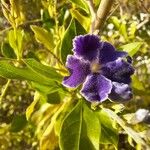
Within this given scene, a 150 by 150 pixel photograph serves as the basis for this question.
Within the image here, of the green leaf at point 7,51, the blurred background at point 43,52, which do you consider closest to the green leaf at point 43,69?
the green leaf at point 7,51

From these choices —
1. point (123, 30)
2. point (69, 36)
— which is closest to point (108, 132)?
point (69, 36)

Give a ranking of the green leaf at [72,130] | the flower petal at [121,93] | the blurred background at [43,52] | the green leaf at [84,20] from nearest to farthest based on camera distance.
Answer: the flower petal at [121,93], the green leaf at [72,130], the green leaf at [84,20], the blurred background at [43,52]

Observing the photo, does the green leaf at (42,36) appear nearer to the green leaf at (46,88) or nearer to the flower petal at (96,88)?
the green leaf at (46,88)

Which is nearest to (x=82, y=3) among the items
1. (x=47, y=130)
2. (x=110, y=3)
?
(x=110, y=3)

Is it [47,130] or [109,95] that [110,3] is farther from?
[47,130]

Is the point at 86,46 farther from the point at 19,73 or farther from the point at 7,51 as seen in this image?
the point at 7,51
